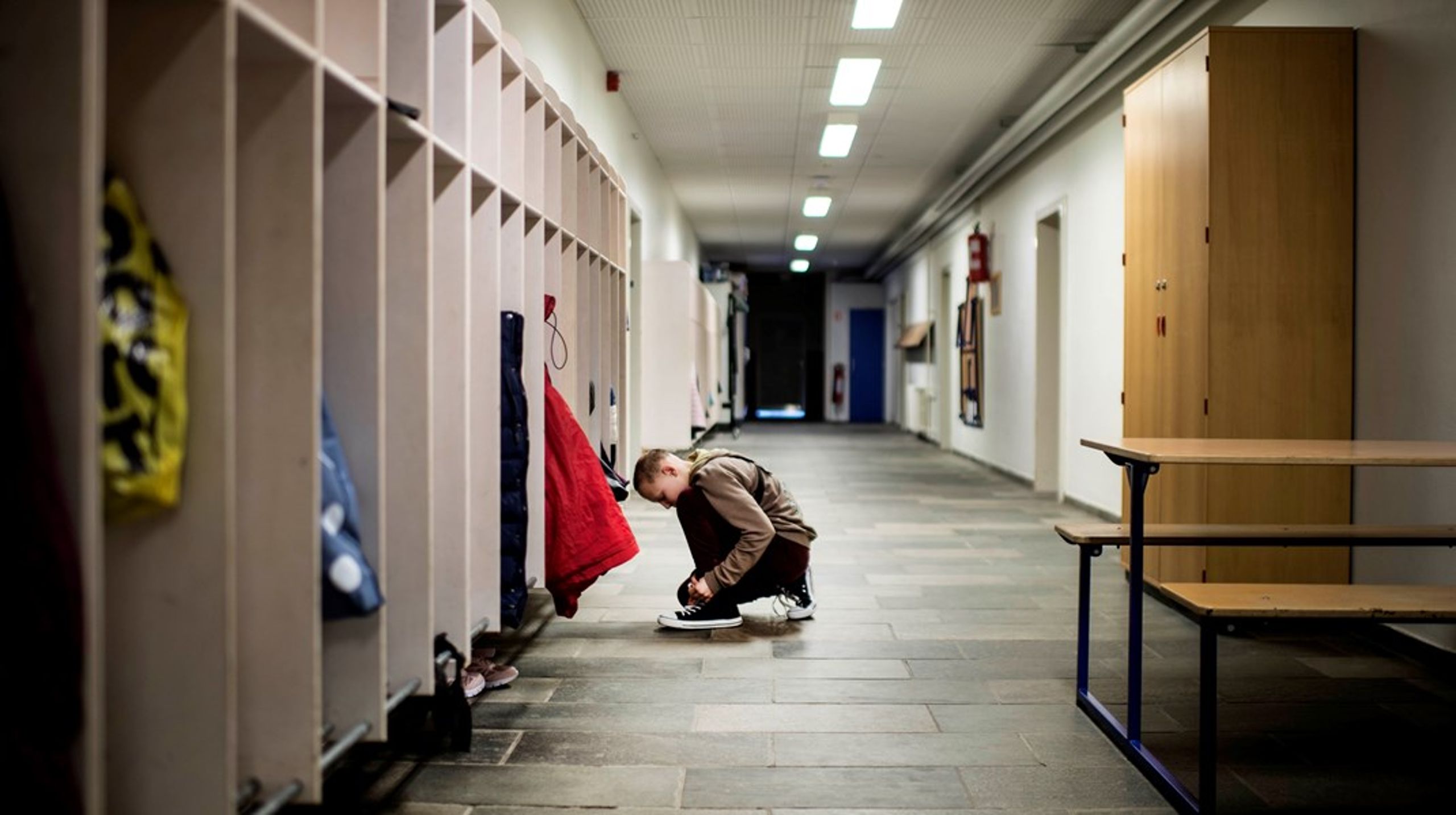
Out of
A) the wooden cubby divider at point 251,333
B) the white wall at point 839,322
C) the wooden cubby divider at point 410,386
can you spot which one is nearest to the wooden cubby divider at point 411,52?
the wooden cubby divider at point 251,333

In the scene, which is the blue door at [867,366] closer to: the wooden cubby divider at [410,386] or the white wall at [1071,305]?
the white wall at [1071,305]

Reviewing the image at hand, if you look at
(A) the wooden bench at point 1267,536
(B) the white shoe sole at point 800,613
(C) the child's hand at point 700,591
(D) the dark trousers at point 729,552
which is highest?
(A) the wooden bench at point 1267,536

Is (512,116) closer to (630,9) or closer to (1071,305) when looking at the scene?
(630,9)

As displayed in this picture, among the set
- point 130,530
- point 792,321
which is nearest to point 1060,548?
point 130,530

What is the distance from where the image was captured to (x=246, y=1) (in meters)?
1.57

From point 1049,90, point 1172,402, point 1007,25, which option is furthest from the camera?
point 1049,90

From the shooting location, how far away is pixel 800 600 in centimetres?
420

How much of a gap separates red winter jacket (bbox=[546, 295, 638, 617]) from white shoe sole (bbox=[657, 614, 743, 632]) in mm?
554

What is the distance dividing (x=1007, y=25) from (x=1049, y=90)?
1339 mm

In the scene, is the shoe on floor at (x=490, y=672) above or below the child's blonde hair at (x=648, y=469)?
below

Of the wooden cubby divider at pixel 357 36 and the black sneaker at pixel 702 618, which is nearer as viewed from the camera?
the wooden cubby divider at pixel 357 36

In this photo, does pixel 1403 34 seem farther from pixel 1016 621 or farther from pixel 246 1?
pixel 246 1

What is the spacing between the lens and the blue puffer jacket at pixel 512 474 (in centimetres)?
296

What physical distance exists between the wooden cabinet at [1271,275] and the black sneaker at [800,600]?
1.50 m
